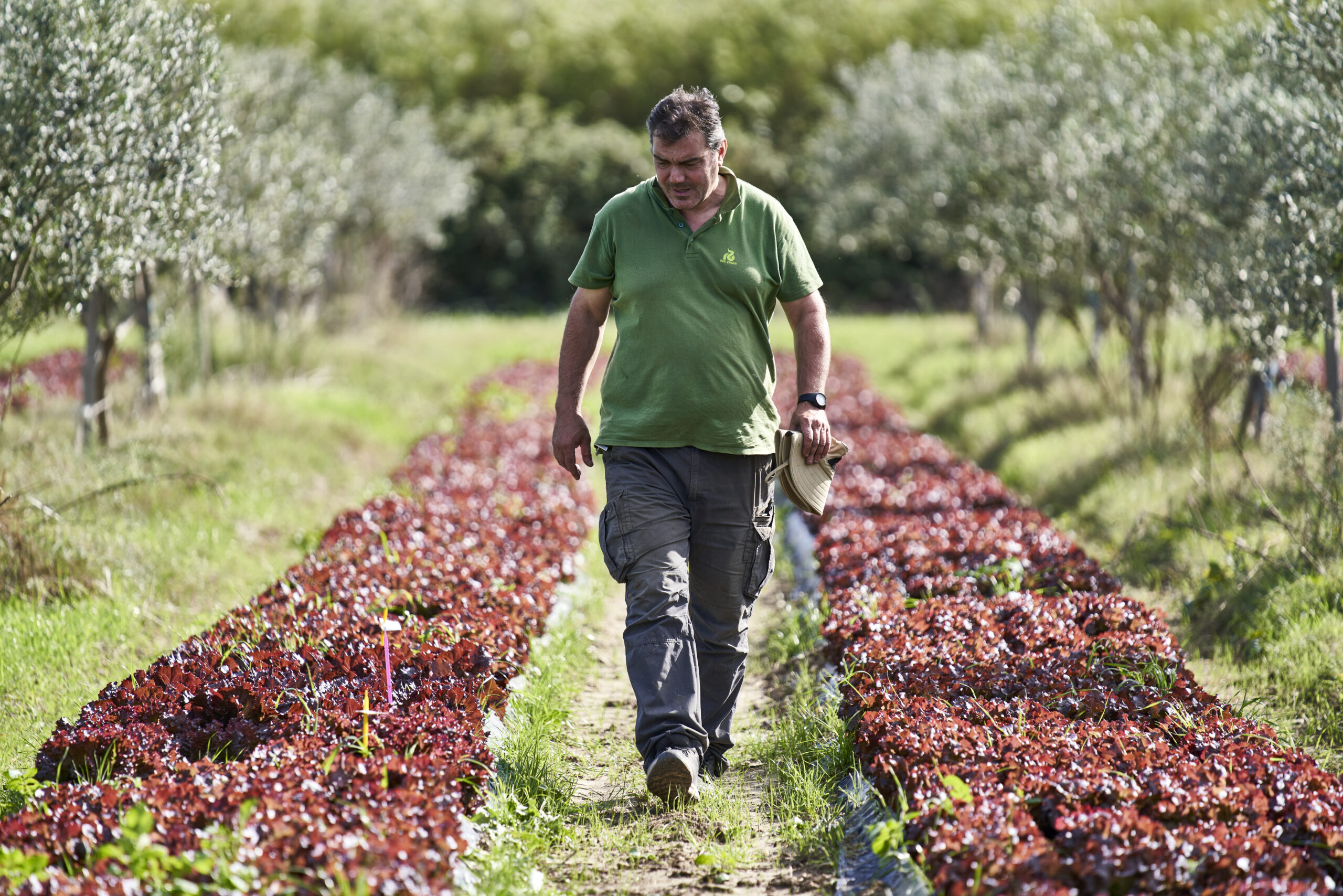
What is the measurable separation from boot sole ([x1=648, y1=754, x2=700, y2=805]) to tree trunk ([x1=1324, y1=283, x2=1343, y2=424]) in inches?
224

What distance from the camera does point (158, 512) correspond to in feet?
27.5

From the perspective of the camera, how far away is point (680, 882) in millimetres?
3969

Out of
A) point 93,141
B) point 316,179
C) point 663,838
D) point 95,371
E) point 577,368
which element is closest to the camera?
point 663,838

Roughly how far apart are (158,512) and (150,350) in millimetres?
3880

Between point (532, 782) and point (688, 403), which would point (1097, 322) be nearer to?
point (688, 403)

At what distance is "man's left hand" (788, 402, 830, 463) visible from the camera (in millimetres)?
4523

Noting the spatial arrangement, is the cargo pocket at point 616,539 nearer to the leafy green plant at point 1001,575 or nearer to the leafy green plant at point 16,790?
the leafy green plant at point 16,790

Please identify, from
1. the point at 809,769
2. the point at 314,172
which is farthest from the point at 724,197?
the point at 314,172

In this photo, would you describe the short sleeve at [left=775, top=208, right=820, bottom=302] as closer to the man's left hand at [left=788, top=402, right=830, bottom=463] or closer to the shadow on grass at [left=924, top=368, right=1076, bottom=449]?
the man's left hand at [left=788, top=402, right=830, bottom=463]

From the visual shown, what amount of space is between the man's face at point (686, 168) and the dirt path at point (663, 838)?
2.22m

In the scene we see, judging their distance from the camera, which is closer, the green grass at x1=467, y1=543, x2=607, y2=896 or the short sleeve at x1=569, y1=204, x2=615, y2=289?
the green grass at x1=467, y1=543, x2=607, y2=896

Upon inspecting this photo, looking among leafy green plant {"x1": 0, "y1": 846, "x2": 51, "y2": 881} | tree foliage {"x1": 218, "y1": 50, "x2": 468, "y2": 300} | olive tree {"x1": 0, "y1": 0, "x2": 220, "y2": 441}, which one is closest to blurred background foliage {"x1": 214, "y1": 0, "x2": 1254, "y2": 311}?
tree foliage {"x1": 218, "y1": 50, "x2": 468, "y2": 300}

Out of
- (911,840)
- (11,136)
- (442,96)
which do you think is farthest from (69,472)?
(442,96)

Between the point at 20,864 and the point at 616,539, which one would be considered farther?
the point at 616,539
